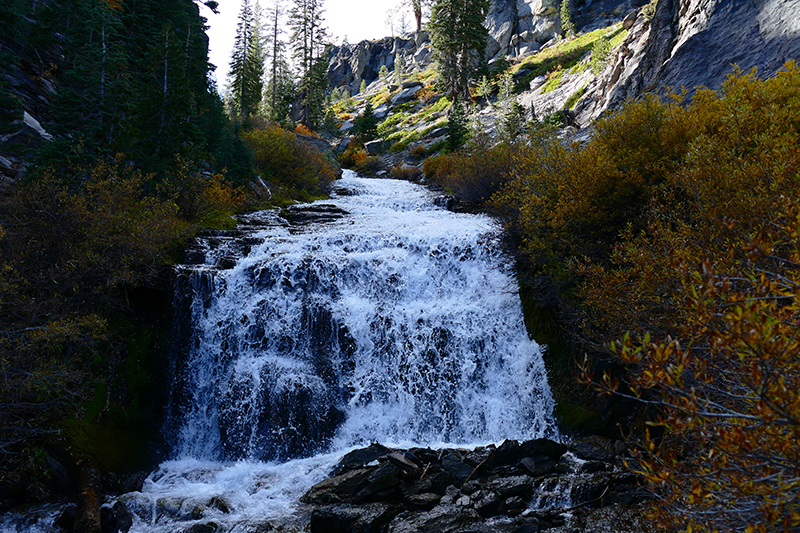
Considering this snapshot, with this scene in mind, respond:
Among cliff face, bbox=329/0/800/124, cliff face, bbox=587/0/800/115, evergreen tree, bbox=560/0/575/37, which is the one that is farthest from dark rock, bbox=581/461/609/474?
evergreen tree, bbox=560/0/575/37

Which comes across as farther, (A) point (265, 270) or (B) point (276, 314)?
(A) point (265, 270)

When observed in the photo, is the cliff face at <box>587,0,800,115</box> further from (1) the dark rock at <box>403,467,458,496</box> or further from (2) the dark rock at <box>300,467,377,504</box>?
(2) the dark rock at <box>300,467,377,504</box>

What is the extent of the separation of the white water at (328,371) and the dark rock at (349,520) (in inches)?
39.3

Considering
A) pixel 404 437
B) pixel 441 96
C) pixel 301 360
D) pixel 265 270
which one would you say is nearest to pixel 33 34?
pixel 265 270

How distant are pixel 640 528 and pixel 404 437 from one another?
20.7 feet

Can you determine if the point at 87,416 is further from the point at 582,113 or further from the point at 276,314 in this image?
the point at 582,113

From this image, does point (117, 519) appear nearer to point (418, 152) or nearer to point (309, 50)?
point (418, 152)

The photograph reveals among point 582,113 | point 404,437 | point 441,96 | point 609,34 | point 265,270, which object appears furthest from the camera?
point 441,96

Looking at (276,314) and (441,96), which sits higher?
(441,96)

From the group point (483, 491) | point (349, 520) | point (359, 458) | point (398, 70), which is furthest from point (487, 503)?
point (398, 70)

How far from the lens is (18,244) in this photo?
10.0m

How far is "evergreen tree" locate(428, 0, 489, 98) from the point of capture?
46875 mm

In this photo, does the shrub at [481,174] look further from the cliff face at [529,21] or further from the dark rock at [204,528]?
the cliff face at [529,21]

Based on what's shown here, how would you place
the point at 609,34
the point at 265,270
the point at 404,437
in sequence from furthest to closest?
the point at 609,34 → the point at 265,270 → the point at 404,437
